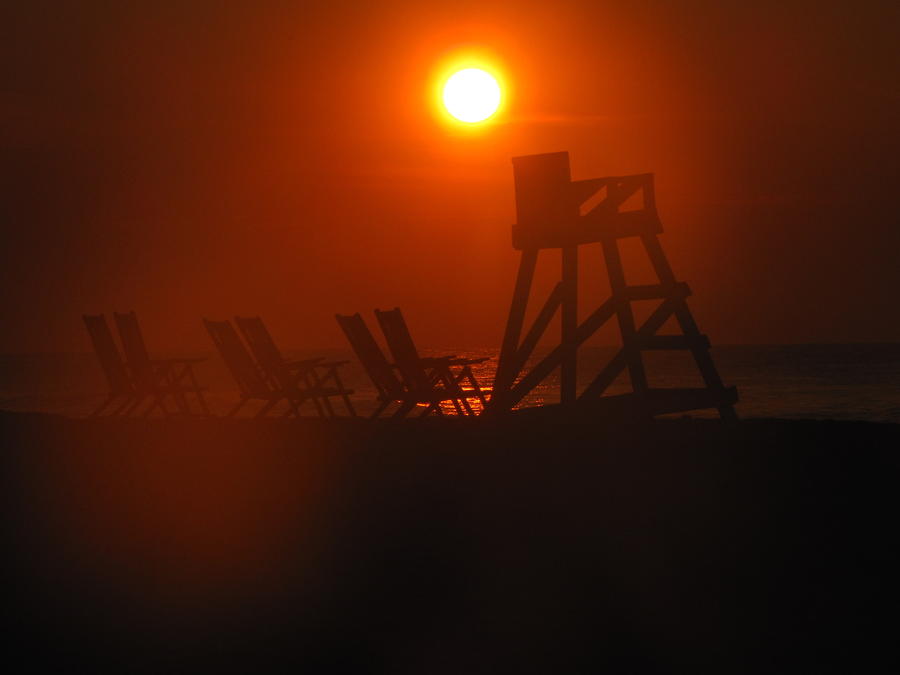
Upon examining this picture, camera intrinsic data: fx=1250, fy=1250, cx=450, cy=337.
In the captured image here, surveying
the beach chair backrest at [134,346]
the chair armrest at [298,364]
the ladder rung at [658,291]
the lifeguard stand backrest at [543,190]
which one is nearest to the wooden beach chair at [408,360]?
the chair armrest at [298,364]

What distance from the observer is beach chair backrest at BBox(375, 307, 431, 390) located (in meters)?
11.8

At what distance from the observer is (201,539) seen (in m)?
5.87

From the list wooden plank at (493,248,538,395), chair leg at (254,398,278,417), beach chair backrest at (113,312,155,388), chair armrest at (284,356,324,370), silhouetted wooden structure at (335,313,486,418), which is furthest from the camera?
beach chair backrest at (113,312,155,388)

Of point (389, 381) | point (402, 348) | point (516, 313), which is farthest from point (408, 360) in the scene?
point (516, 313)

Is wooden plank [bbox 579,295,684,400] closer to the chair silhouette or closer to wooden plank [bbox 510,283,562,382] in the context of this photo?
wooden plank [bbox 510,283,562,382]

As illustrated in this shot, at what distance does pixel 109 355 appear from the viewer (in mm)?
14375

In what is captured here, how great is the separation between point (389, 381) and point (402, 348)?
21.0 inches

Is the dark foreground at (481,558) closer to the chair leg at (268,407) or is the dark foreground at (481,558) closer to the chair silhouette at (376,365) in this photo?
the chair silhouette at (376,365)

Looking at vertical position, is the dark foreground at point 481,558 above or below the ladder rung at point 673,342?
below

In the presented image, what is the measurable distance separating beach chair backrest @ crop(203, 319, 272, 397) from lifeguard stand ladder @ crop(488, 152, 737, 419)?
4118 mm

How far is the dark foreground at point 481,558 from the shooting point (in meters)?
3.91

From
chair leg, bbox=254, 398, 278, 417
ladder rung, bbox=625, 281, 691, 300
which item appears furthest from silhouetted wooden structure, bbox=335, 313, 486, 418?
ladder rung, bbox=625, 281, 691, 300

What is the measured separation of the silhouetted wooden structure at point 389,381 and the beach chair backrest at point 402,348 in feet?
0.04

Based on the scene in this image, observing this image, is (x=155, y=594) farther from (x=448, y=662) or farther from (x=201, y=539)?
(x=448, y=662)
